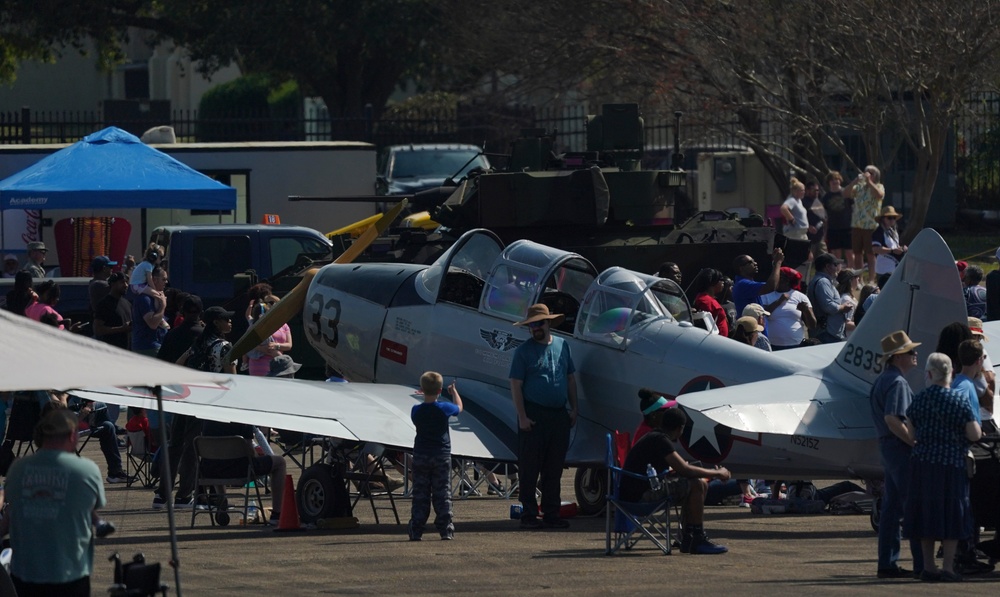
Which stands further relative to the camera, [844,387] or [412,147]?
[412,147]

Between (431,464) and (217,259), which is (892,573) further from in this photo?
(217,259)

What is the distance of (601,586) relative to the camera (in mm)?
8836

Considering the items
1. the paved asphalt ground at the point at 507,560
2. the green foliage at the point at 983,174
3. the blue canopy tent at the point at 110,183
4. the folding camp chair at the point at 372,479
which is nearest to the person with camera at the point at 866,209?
the green foliage at the point at 983,174

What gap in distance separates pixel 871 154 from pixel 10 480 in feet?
67.0

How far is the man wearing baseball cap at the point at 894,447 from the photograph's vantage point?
8.92m

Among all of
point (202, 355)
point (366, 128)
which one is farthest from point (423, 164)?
point (202, 355)

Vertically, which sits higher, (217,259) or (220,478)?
(217,259)

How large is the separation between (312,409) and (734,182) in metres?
19.5

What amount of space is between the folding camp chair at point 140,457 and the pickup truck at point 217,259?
4935mm

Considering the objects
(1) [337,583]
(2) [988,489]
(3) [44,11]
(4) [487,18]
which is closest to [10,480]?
(1) [337,583]

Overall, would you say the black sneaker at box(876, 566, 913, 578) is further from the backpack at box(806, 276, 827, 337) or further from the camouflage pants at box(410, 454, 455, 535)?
the backpack at box(806, 276, 827, 337)

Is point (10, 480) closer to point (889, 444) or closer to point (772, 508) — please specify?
point (889, 444)

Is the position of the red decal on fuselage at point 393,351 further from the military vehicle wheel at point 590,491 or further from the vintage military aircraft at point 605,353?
the military vehicle wheel at point 590,491

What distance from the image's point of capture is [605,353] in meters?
11.6
